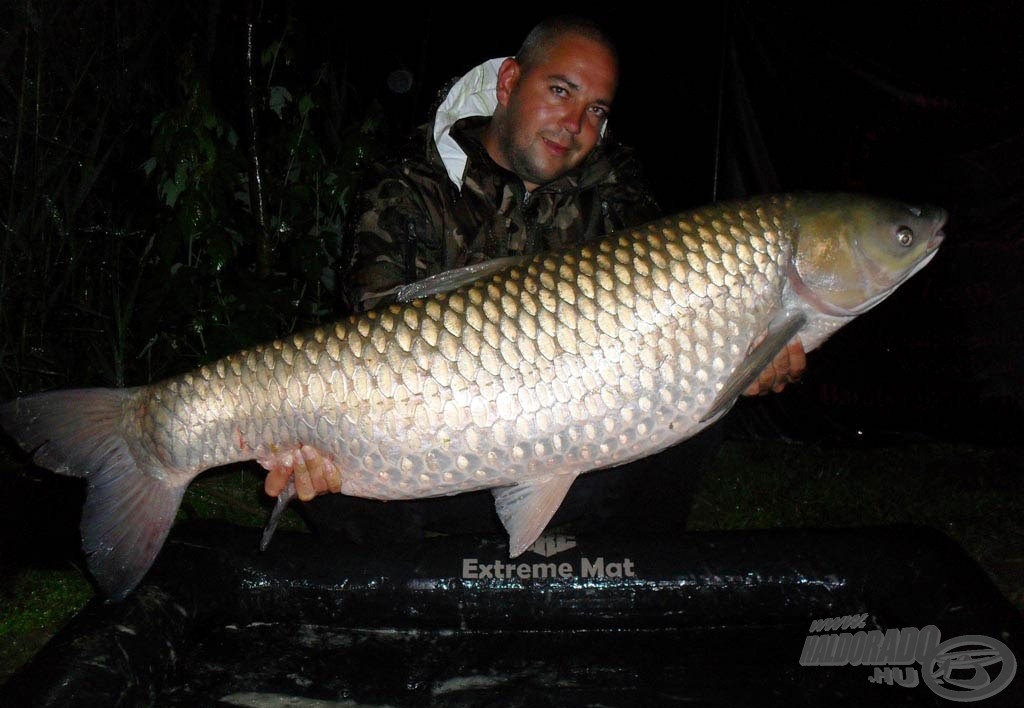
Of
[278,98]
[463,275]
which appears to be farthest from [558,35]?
[278,98]

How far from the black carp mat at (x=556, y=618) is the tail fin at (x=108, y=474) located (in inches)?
5.7

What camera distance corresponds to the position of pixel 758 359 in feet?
5.25

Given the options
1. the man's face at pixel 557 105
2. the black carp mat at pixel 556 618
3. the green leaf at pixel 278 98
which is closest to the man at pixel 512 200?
the man's face at pixel 557 105

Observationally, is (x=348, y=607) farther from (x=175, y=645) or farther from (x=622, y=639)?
(x=622, y=639)

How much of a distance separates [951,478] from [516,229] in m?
2.07

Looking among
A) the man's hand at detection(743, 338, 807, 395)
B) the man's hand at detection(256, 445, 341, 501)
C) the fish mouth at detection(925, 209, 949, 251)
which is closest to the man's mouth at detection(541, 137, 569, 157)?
the man's hand at detection(743, 338, 807, 395)

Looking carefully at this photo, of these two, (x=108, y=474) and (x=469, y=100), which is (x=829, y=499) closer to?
(x=469, y=100)

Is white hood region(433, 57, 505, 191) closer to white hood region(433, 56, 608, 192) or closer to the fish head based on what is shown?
white hood region(433, 56, 608, 192)

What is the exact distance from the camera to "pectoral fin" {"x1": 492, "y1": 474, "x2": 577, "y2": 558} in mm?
1631

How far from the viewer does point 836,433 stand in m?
3.34

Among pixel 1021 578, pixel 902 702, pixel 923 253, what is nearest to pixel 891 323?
pixel 1021 578

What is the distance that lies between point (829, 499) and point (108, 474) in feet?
7.97

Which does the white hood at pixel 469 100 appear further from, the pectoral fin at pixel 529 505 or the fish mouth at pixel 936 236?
the fish mouth at pixel 936 236

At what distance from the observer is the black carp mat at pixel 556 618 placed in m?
1.68
